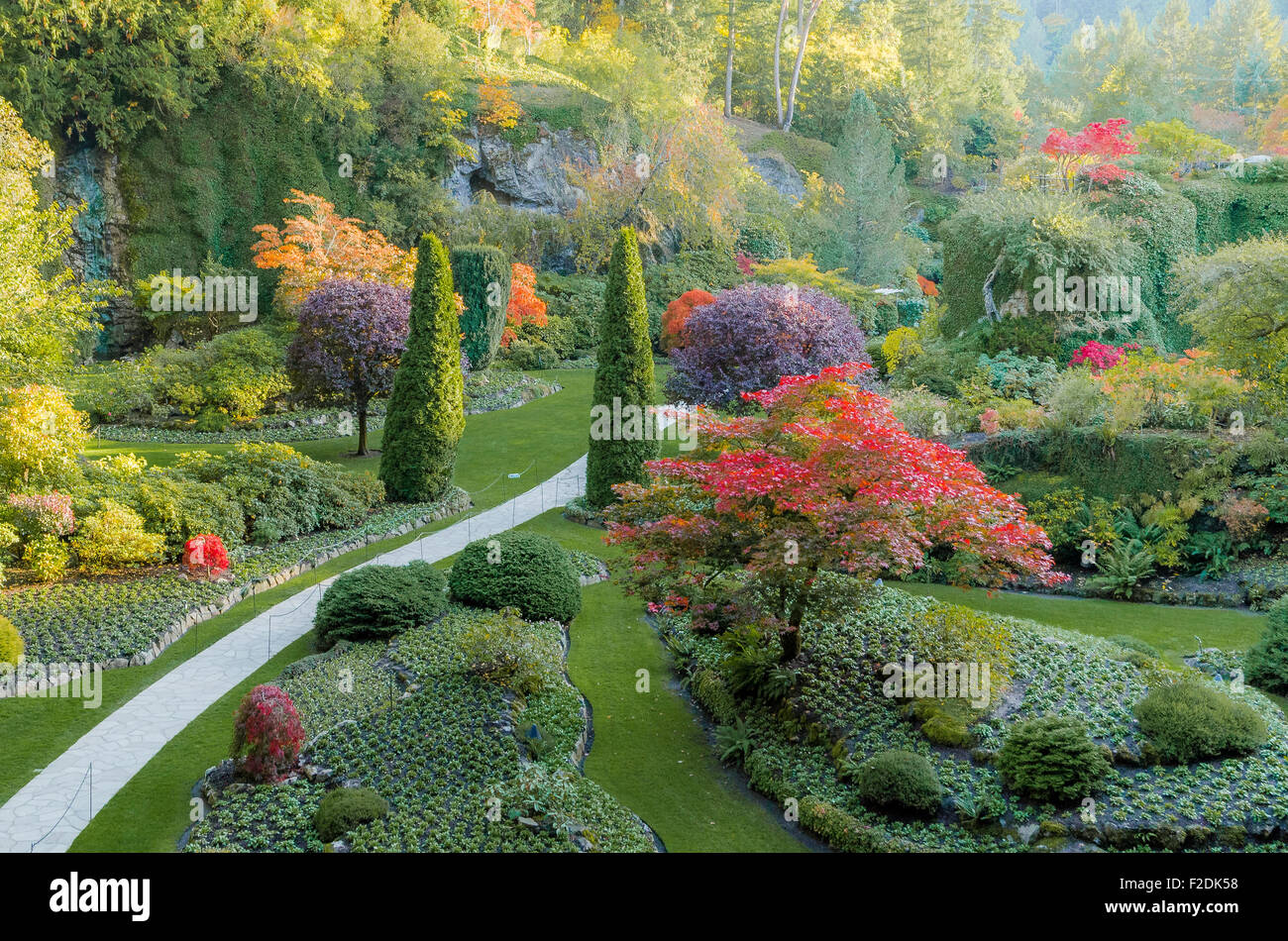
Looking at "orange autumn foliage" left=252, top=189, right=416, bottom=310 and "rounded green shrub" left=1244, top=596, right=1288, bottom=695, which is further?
"orange autumn foliage" left=252, top=189, right=416, bottom=310

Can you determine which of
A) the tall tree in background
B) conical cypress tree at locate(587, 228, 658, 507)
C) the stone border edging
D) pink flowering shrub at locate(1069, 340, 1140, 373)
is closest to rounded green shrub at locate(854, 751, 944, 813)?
the stone border edging

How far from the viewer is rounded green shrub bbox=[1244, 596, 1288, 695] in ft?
44.8

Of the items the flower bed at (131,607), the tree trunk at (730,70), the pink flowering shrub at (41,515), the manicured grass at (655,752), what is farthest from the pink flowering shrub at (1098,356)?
the tree trunk at (730,70)

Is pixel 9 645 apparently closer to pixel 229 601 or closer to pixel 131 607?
pixel 131 607

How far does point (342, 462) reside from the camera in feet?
80.9

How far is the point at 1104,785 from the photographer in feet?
34.0

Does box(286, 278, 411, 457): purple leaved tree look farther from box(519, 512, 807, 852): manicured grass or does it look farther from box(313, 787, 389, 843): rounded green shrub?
box(313, 787, 389, 843): rounded green shrub

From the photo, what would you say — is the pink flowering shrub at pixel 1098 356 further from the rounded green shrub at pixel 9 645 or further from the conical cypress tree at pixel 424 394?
the rounded green shrub at pixel 9 645

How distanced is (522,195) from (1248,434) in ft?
97.9

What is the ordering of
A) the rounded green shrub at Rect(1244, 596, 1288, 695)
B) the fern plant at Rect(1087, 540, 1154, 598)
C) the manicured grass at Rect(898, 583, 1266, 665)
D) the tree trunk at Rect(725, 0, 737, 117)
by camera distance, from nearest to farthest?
1. the rounded green shrub at Rect(1244, 596, 1288, 695)
2. the manicured grass at Rect(898, 583, 1266, 665)
3. the fern plant at Rect(1087, 540, 1154, 598)
4. the tree trunk at Rect(725, 0, 737, 117)

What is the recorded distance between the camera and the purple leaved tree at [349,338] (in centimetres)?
2325

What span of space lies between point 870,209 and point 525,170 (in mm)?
14209

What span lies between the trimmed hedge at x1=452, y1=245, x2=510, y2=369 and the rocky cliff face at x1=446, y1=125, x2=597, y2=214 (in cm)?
1017

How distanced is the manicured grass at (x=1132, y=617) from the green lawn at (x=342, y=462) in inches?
384
